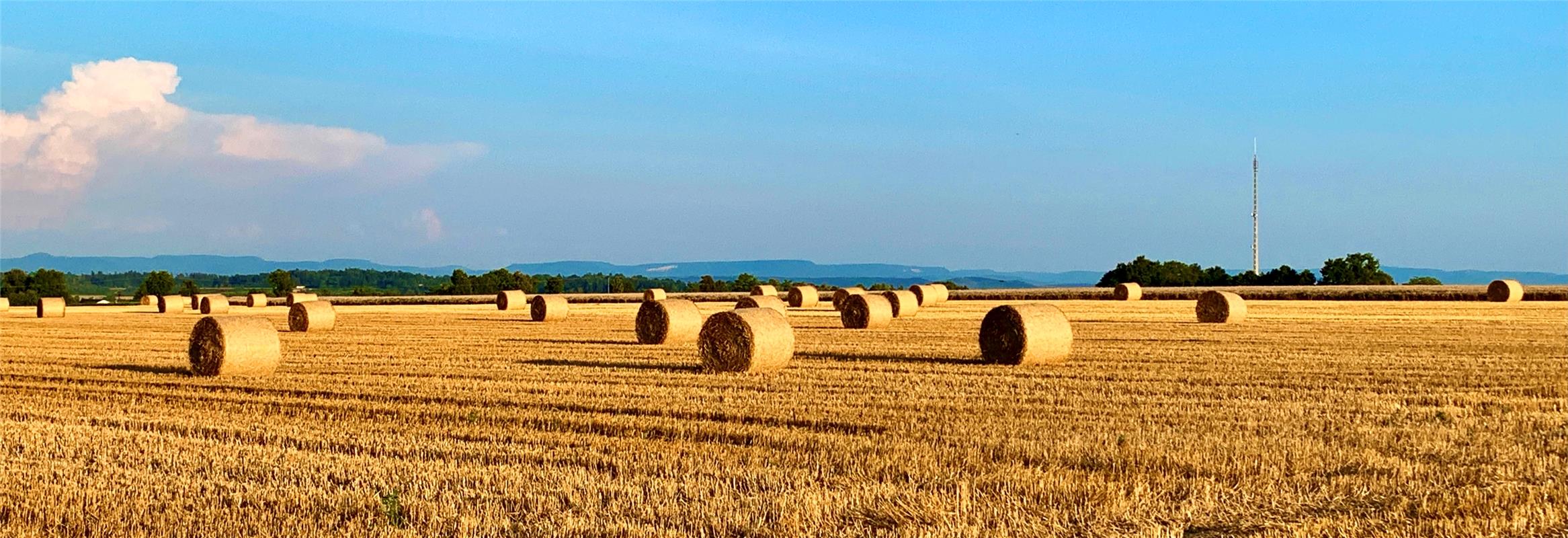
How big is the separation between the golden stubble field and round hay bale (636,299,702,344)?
3760 millimetres

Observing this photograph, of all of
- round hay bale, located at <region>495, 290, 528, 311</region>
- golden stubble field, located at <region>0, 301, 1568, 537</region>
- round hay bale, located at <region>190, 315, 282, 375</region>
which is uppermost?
round hay bale, located at <region>495, 290, 528, 311</region>

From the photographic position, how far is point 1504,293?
44.1m

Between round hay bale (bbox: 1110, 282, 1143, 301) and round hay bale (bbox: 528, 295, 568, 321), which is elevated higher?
round hay bale (bbox: 1110, 282, 1143, 301)

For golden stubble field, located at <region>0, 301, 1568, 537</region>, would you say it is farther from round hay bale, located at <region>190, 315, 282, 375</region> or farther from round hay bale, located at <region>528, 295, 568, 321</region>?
round hay bale, located at <region>528, 295, 568, 321</region>

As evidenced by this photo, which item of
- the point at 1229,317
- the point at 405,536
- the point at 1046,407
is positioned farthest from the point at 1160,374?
the point at 1229,317

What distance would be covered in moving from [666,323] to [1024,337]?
23.1 ft

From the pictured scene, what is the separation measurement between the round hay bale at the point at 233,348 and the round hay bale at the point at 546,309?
17207 mm

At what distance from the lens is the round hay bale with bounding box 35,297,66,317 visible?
44.0m

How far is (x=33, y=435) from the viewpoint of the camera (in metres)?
10.7

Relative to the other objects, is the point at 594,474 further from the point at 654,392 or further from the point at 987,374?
the point at 987,374

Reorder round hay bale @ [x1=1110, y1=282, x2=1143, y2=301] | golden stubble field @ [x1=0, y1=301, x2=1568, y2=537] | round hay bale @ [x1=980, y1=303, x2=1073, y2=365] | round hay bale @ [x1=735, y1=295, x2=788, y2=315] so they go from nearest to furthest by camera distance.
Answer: golden stubble field @ [x1=0, y1=301, x2=1568, y2=537] < round hay bale @ [x1=980, y1=303, x2=1073, y2=365] < round hay bale @ [x1=735, y1=295, x2=788, y2=315] < round hay bale @ [x1=1110, y1=282, x2=1143, y2=301]

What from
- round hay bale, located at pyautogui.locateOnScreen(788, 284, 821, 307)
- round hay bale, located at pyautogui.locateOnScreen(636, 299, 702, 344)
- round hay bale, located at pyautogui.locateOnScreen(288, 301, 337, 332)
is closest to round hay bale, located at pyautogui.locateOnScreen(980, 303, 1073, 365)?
round hay bale, located at pyautogui.locateOnScreen(636, 299, 702, 344)

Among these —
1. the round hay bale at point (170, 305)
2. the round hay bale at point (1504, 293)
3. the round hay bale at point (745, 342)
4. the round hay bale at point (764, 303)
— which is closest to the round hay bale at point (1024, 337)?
the round hay bale at point (745, 342)

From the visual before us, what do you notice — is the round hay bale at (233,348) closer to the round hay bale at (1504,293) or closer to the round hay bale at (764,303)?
the round hay bale at (764,303)
